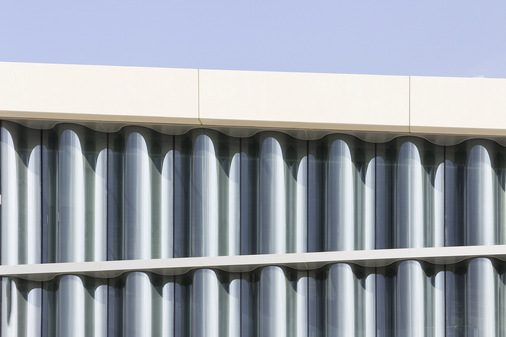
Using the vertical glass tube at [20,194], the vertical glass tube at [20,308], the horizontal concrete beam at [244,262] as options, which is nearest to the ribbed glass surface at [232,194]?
the vertical glass tube at [20,194]

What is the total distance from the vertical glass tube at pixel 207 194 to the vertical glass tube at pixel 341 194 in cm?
80

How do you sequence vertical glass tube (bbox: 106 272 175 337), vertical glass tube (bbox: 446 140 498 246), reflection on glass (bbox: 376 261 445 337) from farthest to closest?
vertical glass tube (bbox: 446 140 498 246), reflection on glass (bbox: 376 261 445 337), vertical glass tube (bbox: 106 272 175 337)

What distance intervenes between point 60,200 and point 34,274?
2.48 ft

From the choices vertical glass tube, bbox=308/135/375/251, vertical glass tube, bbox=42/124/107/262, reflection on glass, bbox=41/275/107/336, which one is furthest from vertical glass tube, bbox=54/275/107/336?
vertical glass tube, bbox=308/135/375/251

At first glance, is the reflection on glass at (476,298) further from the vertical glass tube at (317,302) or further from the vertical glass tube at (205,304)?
the vertical glass tube at (205,304)

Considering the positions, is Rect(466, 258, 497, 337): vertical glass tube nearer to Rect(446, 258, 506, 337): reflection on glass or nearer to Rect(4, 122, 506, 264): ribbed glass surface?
Rect(446, 258, 506, 337): reflection on glass

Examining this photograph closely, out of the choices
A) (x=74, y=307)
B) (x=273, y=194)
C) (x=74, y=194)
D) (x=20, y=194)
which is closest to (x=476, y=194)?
(x=273, y=194)

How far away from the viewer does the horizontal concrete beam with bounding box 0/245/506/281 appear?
6.28 m

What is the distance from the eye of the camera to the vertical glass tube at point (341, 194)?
6.51 meters

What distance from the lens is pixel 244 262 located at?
636 cm

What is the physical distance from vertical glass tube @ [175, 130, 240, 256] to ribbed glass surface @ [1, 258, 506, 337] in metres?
0.32

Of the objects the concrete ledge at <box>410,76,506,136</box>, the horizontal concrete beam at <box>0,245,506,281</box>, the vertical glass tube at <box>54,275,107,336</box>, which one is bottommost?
the vertical glass tube at <box>54,275,107,336</box>

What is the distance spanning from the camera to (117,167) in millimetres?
6566

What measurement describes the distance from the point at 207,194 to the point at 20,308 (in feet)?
7.06
